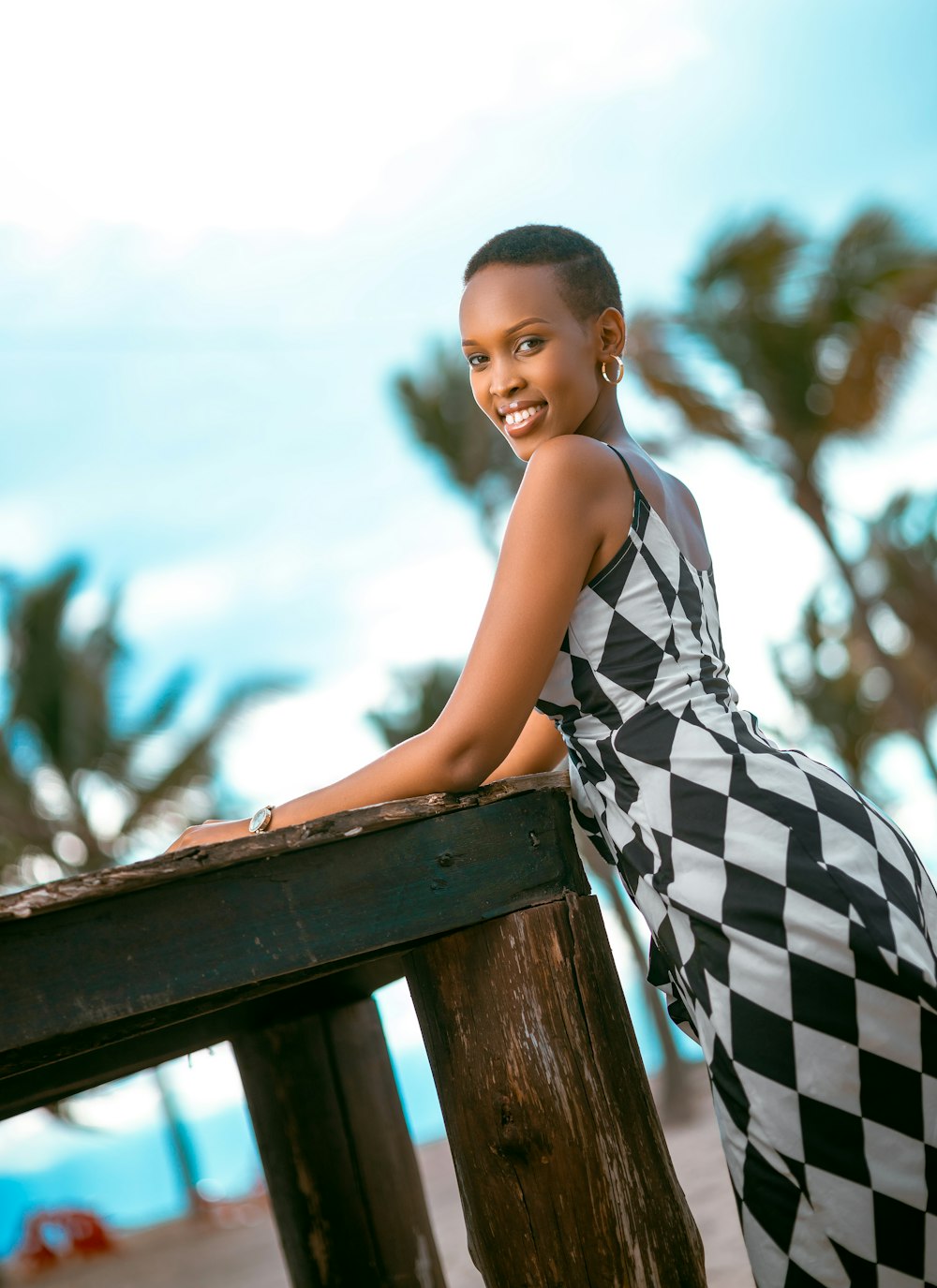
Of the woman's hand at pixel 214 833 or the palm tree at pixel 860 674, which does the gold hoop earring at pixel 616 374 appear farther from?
the palm tree at pixel 860 674

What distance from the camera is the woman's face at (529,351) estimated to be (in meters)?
1.86

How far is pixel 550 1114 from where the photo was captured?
1.54m

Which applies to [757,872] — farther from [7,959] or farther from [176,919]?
[7,959]

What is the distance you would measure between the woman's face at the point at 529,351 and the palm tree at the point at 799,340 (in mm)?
13950

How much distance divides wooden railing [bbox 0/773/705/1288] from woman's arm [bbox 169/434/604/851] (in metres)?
0.06

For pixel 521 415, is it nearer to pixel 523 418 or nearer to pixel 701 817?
pixel 523 418

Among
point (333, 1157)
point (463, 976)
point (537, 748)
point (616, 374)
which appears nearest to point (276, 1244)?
point (333, 1157)

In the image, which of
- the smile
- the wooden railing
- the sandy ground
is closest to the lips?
the smile

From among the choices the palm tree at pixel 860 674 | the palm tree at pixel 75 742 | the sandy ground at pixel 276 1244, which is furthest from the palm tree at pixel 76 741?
the palm tree at pixel 860 674

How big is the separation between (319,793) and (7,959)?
48 cm

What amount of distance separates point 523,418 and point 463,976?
834 millimetres

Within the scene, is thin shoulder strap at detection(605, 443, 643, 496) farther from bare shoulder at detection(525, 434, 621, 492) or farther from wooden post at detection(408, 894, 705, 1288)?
wooden post at detection(408, 894, 705, 1288)

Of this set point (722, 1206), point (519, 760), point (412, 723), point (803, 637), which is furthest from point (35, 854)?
point (803, 637)

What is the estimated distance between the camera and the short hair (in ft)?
6.27
